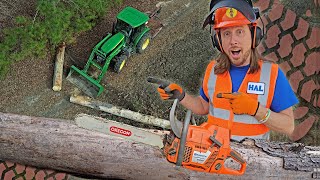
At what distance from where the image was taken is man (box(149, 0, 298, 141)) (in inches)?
120

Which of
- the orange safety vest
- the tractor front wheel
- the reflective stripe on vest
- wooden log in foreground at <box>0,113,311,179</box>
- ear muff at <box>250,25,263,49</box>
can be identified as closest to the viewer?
ear muff at <box>250,25,263,49</box>

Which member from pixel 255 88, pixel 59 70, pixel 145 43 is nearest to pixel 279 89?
pixel 255 88

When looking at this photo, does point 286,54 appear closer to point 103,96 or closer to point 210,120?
point 103,96

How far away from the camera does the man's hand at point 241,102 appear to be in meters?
3.00

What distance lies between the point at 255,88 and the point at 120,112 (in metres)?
2.63

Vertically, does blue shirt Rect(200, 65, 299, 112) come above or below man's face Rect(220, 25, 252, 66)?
below

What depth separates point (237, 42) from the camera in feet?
10.3

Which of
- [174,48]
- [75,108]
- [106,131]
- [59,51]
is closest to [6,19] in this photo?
[59,51]

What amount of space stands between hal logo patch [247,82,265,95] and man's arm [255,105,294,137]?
5.8 inches

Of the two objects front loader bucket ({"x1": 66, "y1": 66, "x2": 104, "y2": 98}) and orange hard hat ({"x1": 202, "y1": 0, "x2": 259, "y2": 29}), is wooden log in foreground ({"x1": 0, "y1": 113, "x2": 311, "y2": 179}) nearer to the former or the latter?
orange hard hat ({"x1": 202, "y1": 0, "x2": 259, "y2": 29})

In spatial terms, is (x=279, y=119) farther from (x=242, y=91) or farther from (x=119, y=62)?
(x=119, y=62)

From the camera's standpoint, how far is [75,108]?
5.86 m

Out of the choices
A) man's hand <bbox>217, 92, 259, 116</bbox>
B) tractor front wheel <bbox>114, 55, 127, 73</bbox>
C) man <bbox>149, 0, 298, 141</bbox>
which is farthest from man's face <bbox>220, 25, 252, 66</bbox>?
tractor front wheel <bbox>114, 55, 127, 73</bbox>

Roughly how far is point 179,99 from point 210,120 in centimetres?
26
